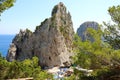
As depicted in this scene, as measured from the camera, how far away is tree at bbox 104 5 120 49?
13992mm

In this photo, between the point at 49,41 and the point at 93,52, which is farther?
the point at 49,41

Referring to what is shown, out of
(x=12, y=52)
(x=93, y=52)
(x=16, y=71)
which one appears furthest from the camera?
(x=12, y=52)

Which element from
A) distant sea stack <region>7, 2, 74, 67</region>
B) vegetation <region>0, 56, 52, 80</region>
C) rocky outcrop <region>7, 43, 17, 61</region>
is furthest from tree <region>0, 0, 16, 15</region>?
rocky outcrop <region>7, 43, 17, 61</region>

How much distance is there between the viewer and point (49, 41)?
52.2 m

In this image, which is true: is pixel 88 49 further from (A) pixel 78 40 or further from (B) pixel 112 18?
(B) pixel 112 18

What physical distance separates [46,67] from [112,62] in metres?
38.3

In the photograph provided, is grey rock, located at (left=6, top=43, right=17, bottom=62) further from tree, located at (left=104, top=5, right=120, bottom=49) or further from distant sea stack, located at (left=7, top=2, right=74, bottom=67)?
tree, located at (left=104, top=5, right=120, bottom=49)

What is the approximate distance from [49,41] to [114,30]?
3819 cm

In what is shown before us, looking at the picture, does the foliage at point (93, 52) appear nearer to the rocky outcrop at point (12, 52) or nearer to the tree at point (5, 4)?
the tree at point (5, 4)

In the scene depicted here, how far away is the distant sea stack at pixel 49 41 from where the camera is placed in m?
51.7

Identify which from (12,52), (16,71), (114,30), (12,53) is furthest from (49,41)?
(114,30)

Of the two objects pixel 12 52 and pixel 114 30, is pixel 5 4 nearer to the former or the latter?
pixel 114 30

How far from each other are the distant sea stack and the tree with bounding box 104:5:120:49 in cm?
3647

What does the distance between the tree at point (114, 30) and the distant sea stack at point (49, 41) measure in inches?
1436
